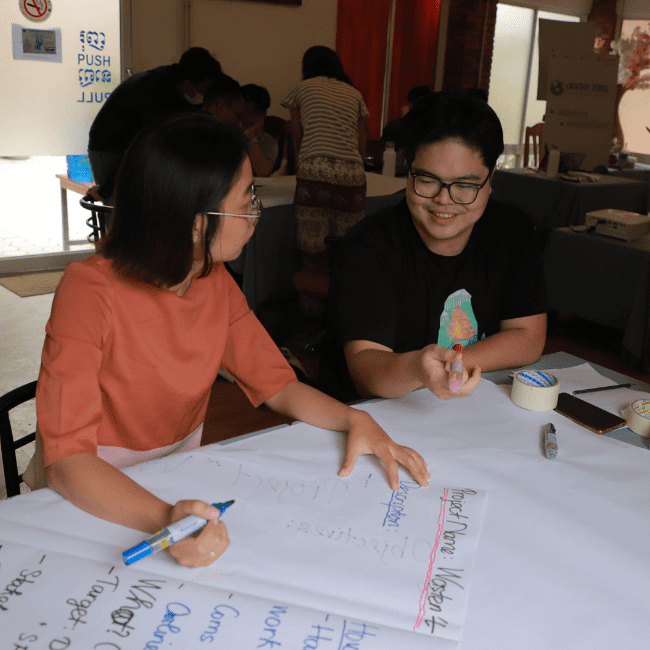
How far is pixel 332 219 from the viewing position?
9.94 feet

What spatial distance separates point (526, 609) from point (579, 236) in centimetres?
291

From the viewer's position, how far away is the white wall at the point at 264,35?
4.80 m

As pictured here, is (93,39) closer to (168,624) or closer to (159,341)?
(159,341)

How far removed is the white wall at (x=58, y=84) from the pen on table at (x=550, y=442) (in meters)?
4.04

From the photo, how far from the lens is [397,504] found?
2.79 ft

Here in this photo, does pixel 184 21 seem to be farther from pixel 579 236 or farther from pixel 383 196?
pixel 579 236

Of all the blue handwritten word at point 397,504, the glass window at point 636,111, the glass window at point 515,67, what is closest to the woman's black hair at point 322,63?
the blue handwritten word at point 397,504

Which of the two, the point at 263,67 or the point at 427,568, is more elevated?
the point at 263,67

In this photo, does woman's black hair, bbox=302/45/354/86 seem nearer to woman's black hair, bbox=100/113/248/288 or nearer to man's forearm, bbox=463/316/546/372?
man's forearm, bbox=463/316/546/372

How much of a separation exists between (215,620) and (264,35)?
5.22 m

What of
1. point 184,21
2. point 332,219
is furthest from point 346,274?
point 184,21

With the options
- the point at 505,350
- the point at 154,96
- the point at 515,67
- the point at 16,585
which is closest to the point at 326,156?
the point at 154,96

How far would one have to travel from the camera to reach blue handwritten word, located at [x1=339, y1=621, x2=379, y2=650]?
2.03ft

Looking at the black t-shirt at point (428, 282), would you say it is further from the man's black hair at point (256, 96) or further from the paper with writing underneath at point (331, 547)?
the man's black hair at point (256, 96)
